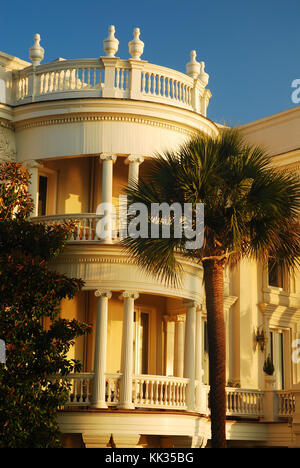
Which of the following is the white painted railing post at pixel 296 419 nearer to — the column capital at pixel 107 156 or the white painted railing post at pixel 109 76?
the column capital at pixel 107 156

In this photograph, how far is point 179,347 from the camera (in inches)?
997

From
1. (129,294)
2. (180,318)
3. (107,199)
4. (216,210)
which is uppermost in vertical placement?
(107,199)

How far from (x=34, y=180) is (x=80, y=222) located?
1.89m

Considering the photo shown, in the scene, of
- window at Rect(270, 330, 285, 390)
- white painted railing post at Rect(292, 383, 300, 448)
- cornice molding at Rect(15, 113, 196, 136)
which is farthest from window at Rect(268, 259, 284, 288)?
cornice molding at Rect(15, 113, 196, 136)

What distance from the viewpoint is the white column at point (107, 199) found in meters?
22.2

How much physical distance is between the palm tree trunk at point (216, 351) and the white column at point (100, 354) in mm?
4076

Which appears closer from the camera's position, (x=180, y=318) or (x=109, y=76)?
(x=109, y=76)

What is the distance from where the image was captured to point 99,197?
25531mm

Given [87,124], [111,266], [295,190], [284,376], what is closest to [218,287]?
[295,190]

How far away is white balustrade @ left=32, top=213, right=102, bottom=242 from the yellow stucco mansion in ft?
0.13

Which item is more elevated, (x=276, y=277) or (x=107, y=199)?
(x=107, y=199)

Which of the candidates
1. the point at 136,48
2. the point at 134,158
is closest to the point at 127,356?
the point at 134,158

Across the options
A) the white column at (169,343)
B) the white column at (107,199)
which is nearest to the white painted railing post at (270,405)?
the white column at (169,343)

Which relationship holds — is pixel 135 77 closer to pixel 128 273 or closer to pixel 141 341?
pixel 128 273
